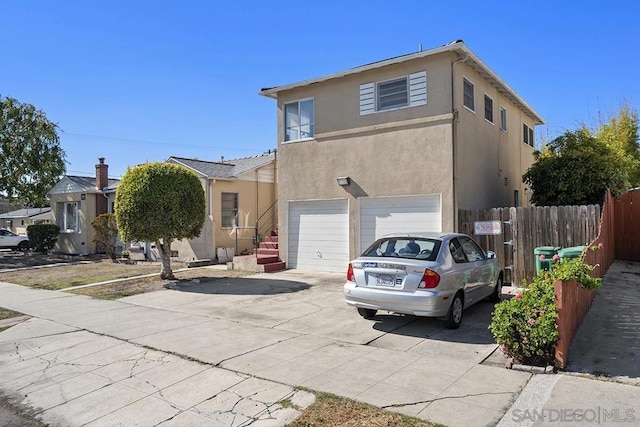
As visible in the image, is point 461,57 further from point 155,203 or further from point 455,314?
point 155,203

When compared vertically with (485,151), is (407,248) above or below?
below

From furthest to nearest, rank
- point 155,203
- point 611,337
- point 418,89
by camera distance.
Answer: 1. point 155,203
2. point 418,89
3. point 611,337

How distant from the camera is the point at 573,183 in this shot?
12.6 meters

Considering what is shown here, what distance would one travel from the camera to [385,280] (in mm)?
7066

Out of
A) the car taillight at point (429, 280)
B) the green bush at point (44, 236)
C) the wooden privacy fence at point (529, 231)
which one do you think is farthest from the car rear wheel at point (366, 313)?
the green bush at point (44, 236)

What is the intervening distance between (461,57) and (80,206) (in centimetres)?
2053

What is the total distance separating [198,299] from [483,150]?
9191 millimetres

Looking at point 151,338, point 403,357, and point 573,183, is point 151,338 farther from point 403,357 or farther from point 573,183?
point 573,183

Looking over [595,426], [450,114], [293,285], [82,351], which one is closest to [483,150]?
[450,114]

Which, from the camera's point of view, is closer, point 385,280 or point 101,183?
point 385,280

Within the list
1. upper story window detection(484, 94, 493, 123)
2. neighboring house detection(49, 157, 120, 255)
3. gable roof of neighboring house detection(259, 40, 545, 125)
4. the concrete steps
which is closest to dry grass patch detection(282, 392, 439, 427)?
gable roof of neighboring house detection(259, 40, 545, 125)

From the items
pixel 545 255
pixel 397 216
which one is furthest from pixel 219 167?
pixel 545 255

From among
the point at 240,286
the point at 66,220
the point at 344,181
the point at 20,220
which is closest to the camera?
the point at 240,286

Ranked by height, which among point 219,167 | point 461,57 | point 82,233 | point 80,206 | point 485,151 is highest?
point 461,57
